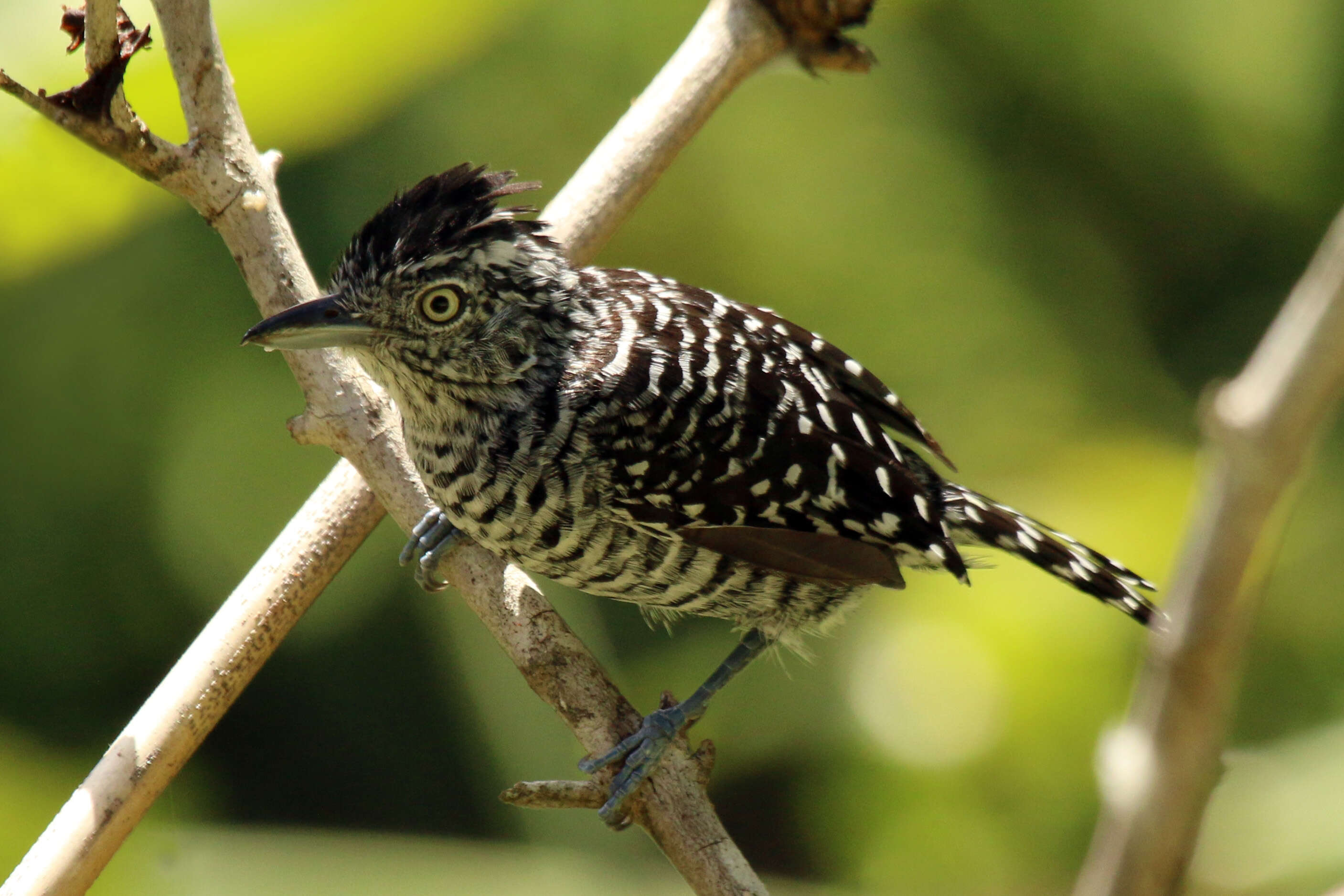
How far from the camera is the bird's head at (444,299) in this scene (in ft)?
5.63

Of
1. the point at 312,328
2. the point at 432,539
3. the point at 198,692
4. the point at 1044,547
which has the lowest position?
the point at 198,692

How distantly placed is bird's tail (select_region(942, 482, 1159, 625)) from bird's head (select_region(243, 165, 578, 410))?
790mm

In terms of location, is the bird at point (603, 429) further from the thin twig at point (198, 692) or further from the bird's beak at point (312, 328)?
the thin twig at point (198, 692)

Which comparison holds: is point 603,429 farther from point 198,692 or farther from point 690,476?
point 198,692

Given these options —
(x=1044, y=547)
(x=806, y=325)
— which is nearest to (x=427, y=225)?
(x=1044, y=547)

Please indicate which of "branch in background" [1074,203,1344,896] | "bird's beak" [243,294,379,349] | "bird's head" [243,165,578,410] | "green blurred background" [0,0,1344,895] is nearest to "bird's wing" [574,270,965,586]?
"bird's head" [243,165,578,410]

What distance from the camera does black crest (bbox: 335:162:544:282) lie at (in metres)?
1.72

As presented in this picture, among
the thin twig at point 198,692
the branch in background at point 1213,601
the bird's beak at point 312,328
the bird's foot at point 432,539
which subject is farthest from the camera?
the bird's foot at point 432,539

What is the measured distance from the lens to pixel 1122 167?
3275mm

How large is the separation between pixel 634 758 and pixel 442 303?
2.39 ft

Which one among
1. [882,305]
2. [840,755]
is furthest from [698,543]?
[882,305]

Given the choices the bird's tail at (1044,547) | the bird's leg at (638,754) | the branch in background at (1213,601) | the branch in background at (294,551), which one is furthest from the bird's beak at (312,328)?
the branch in background at (1213,601)

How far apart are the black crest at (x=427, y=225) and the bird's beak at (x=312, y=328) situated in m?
0.06

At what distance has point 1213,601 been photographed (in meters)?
0.45
